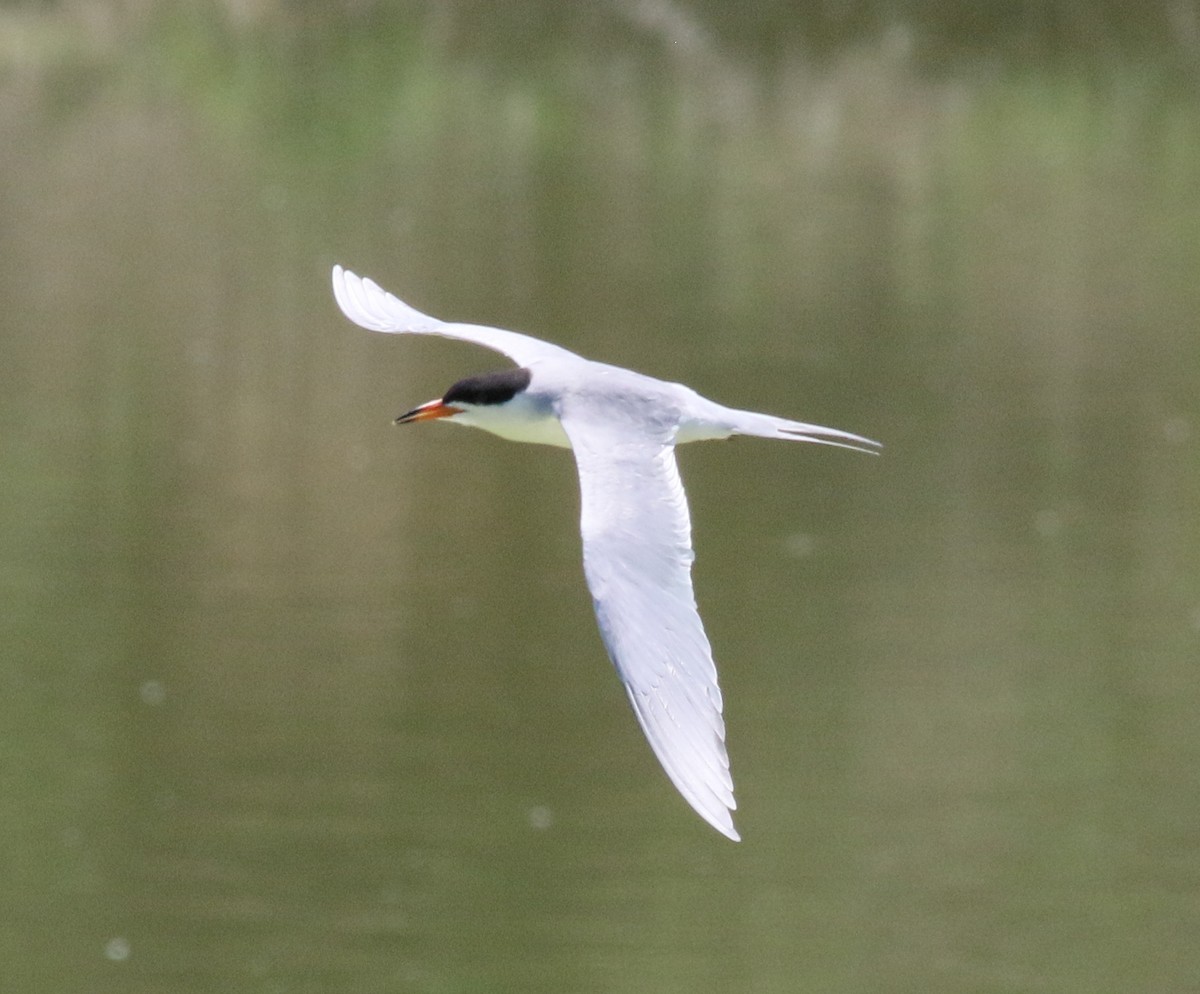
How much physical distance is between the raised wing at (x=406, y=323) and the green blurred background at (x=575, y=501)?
5.16 m

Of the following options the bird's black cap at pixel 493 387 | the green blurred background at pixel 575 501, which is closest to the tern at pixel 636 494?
the bird's black cap at pixel 493 387

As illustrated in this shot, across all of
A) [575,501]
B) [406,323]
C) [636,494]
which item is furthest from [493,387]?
[575,501]

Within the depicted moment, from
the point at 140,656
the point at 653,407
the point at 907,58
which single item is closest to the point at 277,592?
the point at 140,656

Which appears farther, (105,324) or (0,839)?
(105,324)

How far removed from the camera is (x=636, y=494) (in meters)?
4.87

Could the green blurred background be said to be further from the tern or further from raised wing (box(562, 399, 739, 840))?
raised wing (box(562, 399, 739, 840))

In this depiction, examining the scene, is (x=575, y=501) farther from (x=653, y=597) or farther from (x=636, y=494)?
(x=653, y=597)

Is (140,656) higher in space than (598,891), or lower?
higher

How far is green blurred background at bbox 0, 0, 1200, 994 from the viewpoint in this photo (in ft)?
37.4

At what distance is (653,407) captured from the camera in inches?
206

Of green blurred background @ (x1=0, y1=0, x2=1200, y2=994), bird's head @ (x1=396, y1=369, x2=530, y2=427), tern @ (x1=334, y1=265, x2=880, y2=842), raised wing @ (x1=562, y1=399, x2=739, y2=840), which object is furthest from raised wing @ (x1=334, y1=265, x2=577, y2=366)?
green blurred background @ (x1=0, y1=0, x2=1200, y2=994)

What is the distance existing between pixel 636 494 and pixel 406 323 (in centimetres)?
120

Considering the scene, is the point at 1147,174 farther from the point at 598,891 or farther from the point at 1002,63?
the point at 598,891

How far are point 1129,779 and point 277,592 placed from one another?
4.58 m
